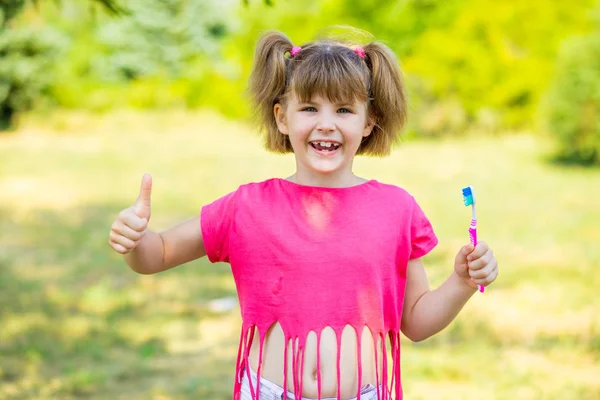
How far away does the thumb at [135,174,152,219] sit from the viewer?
1.64m

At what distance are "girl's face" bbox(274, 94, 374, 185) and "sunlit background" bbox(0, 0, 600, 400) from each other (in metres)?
0.26

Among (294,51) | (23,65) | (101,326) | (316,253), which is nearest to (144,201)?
(316,253)

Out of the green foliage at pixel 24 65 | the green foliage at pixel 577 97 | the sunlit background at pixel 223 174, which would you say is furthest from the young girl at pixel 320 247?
the green foliage at pixel 24 65

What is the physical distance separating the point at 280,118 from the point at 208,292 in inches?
153

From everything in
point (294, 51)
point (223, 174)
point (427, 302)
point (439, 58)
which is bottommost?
point (427, 302)

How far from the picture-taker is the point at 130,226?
162 cm

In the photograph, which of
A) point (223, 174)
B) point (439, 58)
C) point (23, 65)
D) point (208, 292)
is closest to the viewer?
point (208, 292)

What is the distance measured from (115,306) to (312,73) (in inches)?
153

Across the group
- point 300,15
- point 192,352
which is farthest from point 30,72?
point 192,352

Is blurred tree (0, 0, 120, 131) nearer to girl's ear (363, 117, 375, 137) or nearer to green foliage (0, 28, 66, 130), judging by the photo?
green foliage (0, 28, 66, 130)

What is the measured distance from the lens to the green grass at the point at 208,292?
154 inches

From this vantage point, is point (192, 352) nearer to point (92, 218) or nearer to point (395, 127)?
point (395, 127)

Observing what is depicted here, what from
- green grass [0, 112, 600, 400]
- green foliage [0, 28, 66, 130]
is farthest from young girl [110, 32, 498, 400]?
green foliage [0, 28, 66, 130]

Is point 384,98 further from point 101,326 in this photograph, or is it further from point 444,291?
point 101,326
